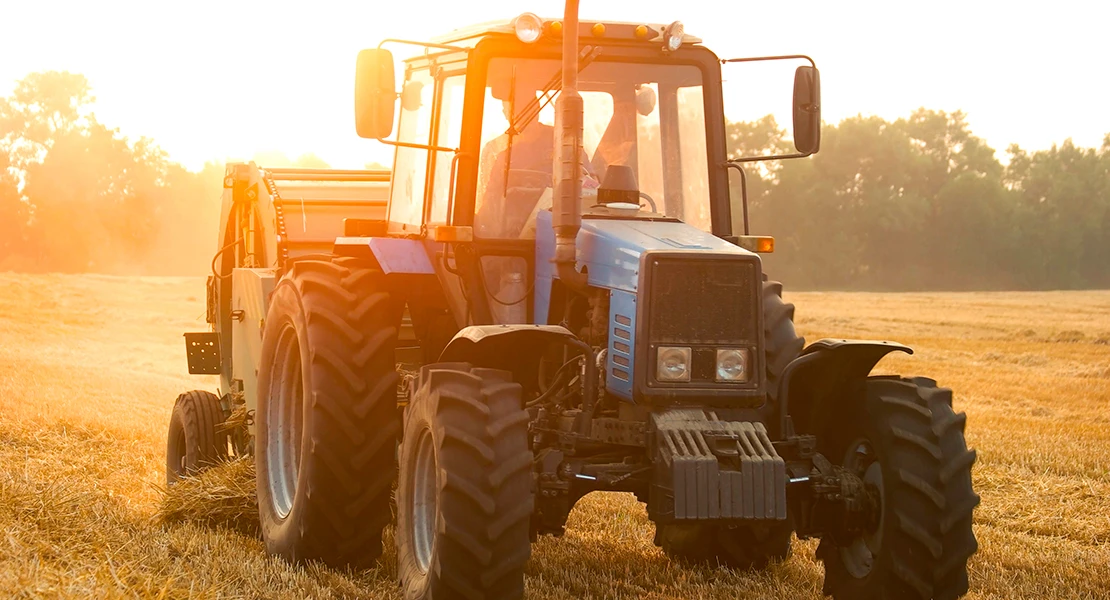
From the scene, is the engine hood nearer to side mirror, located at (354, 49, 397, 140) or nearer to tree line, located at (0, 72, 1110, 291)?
side mirror, located at (354, 49, 397, 140)

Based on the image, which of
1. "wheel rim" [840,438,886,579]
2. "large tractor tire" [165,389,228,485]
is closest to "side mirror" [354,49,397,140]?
"wheel rim" [840,438,886,579]

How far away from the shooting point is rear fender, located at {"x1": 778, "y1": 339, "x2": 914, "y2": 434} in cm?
583

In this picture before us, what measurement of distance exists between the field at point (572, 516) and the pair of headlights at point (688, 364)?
1159mm

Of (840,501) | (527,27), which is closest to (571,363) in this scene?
(840,501)

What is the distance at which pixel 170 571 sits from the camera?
19.6 feet

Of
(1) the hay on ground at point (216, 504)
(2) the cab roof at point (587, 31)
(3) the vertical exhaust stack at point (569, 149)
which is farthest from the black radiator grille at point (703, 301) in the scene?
→ (1) the hay on ground at point (216, 504)

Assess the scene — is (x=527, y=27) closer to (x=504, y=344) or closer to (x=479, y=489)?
(x=504, y=344)

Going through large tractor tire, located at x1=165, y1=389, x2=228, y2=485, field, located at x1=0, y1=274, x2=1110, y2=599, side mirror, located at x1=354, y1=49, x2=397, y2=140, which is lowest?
field, located at x1=0, y1=274, x2=1110, y2=599

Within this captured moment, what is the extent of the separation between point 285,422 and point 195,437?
173 centimetres

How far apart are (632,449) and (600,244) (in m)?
0.91

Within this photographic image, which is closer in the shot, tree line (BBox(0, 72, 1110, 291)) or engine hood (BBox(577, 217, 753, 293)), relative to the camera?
engine hood (BBox(577, 217, 753, 293))

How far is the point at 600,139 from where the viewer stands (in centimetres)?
670

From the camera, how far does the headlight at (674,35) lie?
665 centimetres

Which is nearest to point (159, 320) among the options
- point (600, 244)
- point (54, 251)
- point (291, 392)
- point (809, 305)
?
point (809, 305)
